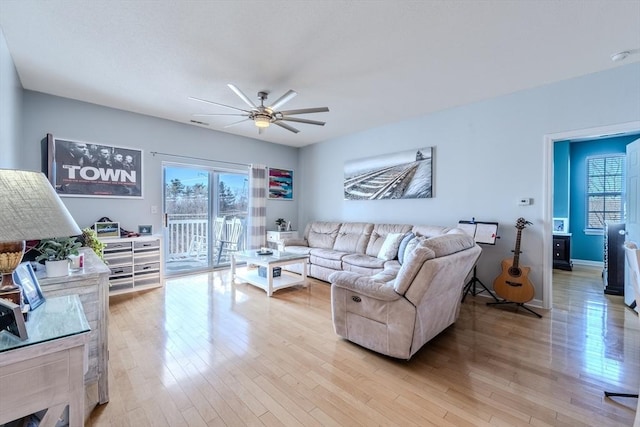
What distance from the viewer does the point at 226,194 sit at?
5.42m

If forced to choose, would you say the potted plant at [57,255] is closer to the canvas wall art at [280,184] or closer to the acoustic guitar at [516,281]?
the acoustic guitar at [516,281]

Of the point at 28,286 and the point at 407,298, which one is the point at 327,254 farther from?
the point at 28,286

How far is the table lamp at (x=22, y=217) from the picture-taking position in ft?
2.97

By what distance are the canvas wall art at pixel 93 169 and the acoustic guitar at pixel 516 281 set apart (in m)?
5.35

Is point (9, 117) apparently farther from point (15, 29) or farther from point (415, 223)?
point (415, 223)

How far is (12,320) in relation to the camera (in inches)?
36.8

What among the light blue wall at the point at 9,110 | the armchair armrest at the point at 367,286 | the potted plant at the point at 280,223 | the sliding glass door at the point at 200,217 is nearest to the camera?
the armchair armrest at the point at 367,286

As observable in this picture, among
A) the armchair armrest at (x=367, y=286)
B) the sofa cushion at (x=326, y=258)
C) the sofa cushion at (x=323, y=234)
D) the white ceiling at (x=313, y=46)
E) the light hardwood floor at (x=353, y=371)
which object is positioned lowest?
the light hardwood floor at (x=353, y=371)

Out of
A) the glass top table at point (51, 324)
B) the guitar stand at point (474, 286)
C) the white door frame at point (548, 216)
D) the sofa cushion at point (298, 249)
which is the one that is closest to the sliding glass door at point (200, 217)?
the sofa cushion at point (298, 249)

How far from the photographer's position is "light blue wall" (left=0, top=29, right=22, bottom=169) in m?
2.36

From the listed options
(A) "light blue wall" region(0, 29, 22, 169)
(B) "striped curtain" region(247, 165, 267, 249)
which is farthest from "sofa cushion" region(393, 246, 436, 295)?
(B) "striped curtain" region(247, 165, 267, 249)

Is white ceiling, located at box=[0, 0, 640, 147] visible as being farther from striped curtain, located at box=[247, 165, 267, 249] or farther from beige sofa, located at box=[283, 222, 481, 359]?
striped curtain, located at box=[247, 165, 267, 249]

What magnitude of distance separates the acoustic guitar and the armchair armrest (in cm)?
194

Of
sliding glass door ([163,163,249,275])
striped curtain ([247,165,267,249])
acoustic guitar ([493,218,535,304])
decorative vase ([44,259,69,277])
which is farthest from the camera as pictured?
striped curtain ([247,165,267,249])
